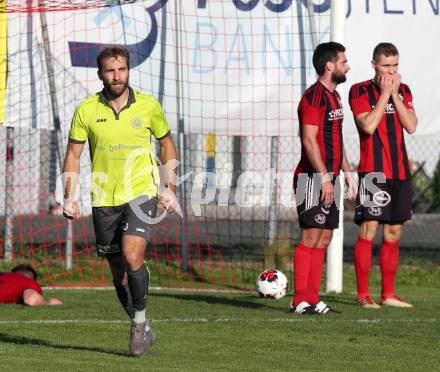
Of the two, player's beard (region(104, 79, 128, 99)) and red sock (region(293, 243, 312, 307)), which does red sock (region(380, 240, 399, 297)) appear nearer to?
red sock (region(293, 243, 312, 307))

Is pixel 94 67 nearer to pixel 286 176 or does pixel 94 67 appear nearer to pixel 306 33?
pixel 306 33

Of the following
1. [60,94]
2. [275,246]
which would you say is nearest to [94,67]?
[60,94]

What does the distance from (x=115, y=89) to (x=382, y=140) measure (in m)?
3.44

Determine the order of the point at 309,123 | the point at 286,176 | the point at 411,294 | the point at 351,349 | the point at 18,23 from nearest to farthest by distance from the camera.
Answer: the point at 351,349, the point at 309,123, the point at 411,294, the point at 18,23, the point at 286,176

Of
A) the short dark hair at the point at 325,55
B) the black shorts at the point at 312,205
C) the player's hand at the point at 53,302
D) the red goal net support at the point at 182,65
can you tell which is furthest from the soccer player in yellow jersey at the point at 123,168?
the red goal net support at the point at 182,65

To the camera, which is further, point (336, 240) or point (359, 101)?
point (336, 240)

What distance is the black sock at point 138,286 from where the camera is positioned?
22.4 feet

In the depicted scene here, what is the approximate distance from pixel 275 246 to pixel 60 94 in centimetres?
312

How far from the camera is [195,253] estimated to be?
49.3 feet

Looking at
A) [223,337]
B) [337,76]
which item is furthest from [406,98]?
[223,337]

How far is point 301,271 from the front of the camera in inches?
362

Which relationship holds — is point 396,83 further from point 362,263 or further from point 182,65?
point 182,65

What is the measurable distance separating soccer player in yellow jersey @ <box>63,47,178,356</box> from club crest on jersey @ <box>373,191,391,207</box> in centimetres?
296

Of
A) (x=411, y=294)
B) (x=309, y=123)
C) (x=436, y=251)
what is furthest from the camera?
(x=436, y=251)
